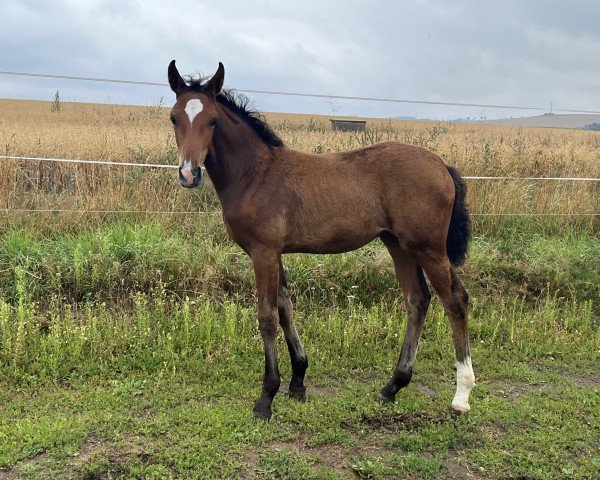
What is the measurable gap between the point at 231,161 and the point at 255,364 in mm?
1896

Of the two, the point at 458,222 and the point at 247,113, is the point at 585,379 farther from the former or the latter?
the point at 247,113

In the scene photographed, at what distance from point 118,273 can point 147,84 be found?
320cm

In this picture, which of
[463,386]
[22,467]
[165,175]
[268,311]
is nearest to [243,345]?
[268,311]

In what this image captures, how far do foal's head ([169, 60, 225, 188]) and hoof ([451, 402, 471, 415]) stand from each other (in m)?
2.52

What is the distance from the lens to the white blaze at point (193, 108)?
344 cm

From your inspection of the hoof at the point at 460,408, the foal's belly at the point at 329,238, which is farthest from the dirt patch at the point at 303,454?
the foal's belly at the point at 329,238

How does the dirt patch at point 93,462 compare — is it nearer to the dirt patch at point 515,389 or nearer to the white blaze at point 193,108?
the white blaze at point 193,108

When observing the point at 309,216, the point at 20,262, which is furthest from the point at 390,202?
the point at 20,262

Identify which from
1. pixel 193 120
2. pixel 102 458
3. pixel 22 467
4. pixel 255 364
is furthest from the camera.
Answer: pixel 255 364

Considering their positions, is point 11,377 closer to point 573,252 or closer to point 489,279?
point 489,279

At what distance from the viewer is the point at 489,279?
6.40 meters

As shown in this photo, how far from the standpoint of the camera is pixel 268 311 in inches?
148

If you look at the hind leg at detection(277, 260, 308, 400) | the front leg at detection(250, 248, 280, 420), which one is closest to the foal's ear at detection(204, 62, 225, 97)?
the front leg at detection(250, 248, 280, 420)

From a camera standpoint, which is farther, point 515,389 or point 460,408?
point 515,389
